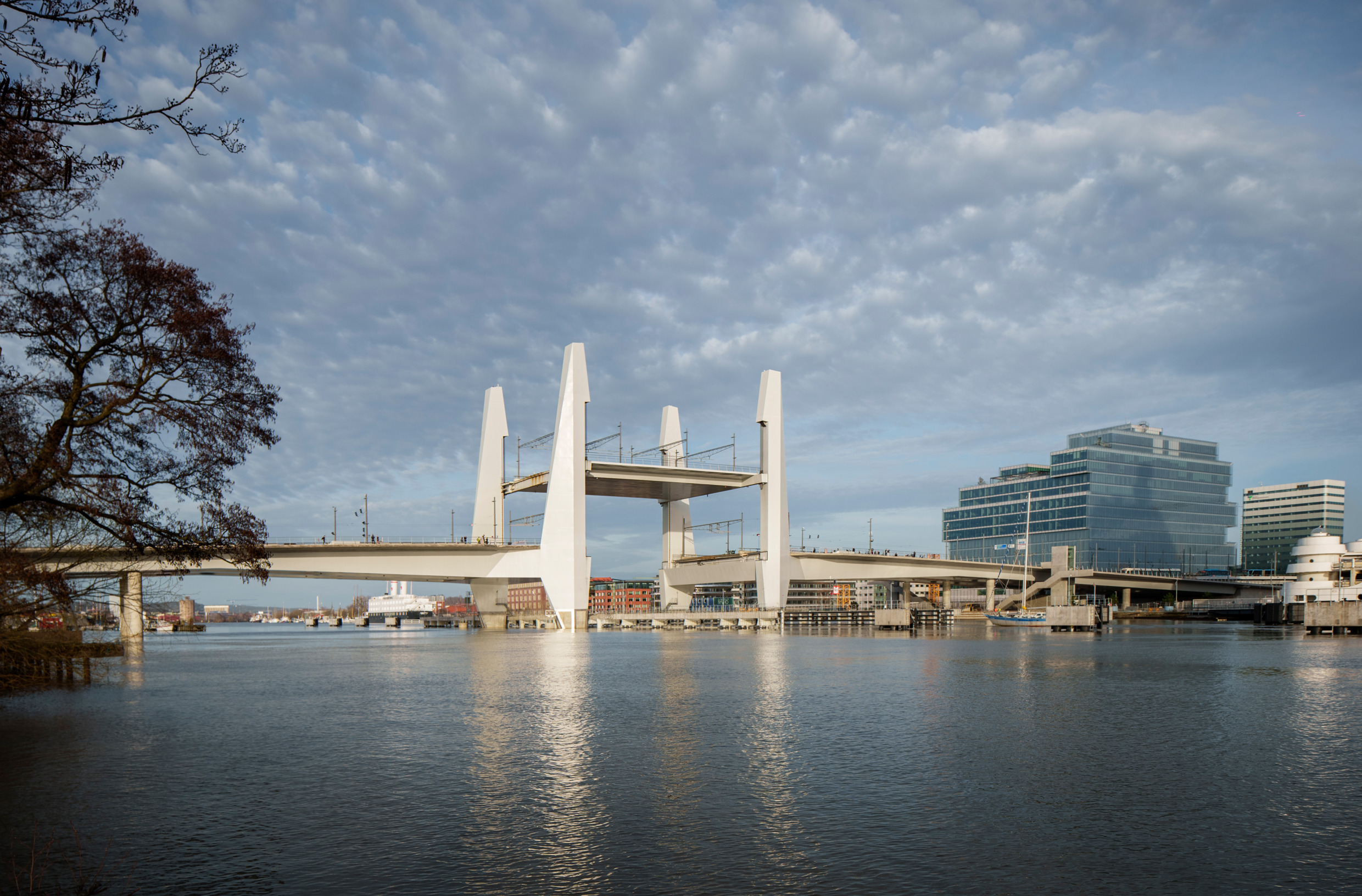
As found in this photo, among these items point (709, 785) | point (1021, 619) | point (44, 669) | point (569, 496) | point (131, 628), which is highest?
Result: point (569, 496)

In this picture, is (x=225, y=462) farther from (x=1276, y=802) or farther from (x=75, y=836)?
(x=1276, y=802)

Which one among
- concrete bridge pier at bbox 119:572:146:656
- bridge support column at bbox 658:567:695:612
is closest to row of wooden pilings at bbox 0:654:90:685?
concrete bridge pier at bbox 119:572:146:656

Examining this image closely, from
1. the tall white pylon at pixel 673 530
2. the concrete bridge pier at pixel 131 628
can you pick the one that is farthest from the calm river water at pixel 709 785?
the tall white pylon at pixel 673 530

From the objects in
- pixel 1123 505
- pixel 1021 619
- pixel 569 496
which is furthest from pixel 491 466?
pixel 1123 505

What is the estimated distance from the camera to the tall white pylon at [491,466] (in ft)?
321

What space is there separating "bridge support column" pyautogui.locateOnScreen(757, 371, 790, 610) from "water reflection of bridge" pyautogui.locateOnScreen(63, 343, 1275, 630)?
0.35 feet

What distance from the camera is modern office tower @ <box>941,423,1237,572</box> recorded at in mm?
179000

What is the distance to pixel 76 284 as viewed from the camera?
50.1ft

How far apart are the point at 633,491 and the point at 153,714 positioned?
77434 mm

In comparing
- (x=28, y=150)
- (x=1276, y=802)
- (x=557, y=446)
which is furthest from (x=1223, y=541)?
(x=28, y=150)

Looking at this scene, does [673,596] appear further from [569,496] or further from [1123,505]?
[1123,505]

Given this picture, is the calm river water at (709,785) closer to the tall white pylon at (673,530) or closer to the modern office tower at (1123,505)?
the tall white pylon at (673,530)

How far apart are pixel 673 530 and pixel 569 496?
24.2m

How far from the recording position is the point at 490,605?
106 meters
